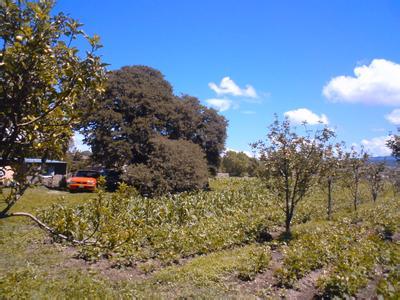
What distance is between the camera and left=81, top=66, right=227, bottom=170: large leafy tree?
25.1 meters

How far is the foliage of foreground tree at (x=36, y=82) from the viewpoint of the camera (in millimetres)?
2490

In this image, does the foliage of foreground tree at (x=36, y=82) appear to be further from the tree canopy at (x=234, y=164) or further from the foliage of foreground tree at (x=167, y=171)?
the tree canopy at (x=234, y=164)

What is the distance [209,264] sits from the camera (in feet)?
26.5

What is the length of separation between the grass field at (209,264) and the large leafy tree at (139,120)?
478 inches

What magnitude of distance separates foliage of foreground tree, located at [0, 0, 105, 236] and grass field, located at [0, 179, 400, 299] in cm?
123

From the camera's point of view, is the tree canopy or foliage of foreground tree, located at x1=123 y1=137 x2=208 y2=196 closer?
foliage of foreground tree, located at x1=123 y1=137 x2=208 y2=196

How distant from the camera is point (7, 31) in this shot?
8.15 ft

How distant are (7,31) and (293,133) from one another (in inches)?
430

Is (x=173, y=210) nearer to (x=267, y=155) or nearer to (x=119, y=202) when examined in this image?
(x=267, y=155)

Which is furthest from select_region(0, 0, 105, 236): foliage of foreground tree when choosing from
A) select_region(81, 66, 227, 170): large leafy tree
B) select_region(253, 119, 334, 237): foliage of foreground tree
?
select_region(81, 66, 227, 170): large leafy tree

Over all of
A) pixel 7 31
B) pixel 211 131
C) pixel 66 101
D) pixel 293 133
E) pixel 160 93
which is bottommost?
pixel 66 101

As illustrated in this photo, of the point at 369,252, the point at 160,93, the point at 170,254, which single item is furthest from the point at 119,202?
the point at 160,93

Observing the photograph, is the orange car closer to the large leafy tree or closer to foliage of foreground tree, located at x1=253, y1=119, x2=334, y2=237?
the large leafy tree

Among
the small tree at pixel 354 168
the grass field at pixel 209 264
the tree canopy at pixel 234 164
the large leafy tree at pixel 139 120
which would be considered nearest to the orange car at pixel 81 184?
the large leafy tree at pixel 139 120
